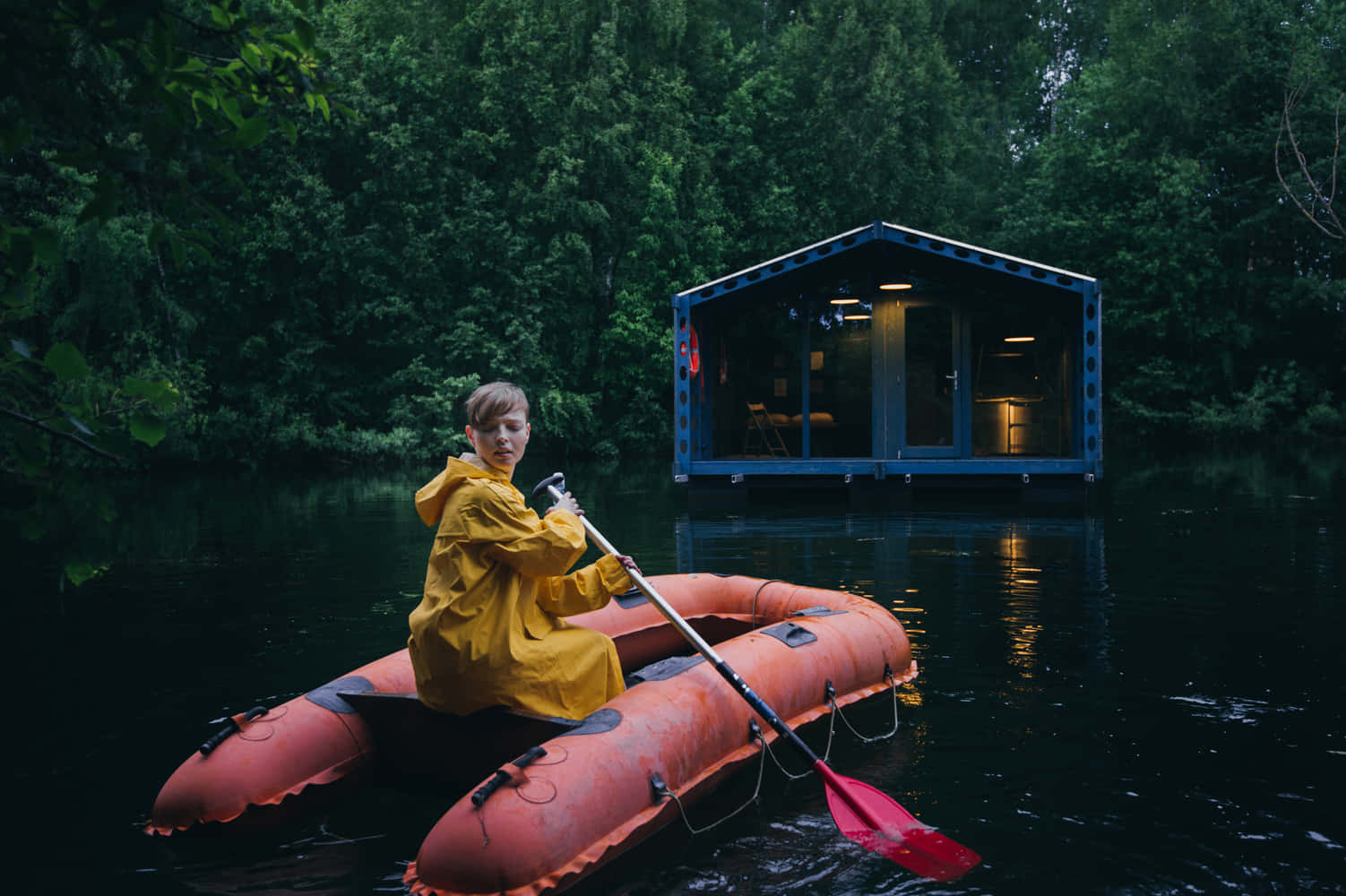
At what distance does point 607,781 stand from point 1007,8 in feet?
129

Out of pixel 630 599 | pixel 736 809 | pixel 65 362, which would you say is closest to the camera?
pixel 65 362

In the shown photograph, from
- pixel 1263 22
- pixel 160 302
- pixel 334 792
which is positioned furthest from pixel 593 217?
pixel 334 792

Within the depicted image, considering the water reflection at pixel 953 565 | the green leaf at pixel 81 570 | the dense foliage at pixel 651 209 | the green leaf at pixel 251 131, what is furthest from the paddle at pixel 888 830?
the dense foliage at pixel 651 209

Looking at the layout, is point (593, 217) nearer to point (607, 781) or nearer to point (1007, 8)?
point (1007, 8)

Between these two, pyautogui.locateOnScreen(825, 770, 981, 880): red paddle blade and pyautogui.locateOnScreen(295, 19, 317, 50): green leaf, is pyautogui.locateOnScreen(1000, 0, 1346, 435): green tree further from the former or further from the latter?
pyautogui.locateOnScreen(295, 19, 317, 50): green leaf

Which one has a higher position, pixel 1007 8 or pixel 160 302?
pixel 1007 8

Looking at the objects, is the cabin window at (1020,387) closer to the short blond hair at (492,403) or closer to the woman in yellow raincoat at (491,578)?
the woman in yellow raincoat at (491,578)

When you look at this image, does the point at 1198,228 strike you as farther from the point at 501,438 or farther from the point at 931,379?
the point at 501,438

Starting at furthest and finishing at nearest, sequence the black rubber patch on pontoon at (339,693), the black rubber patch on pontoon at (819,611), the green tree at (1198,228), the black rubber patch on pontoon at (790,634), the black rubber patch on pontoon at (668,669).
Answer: the green tree at (1198,228)
the black rubber patch on pontoon at (819,611)
the black rubber patch on pontoon at (790,634)
the black rubber patch on pontoon at (668,669)
the black rubber patch on pontoon at (339,693)

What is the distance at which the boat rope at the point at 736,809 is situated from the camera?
11.9ft

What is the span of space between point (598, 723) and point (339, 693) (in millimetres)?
1032

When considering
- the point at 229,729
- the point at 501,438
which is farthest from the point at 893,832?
the point at 229,729

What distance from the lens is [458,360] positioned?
26719mm

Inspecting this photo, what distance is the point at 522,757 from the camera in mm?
3418
